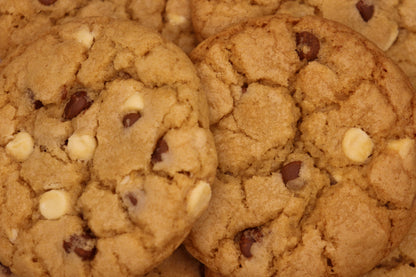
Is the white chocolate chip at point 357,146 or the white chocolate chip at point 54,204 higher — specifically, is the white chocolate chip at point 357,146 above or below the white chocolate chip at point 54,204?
above

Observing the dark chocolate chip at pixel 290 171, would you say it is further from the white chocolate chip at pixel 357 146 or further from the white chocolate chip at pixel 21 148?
the white chocolate chip at pixel 21 148

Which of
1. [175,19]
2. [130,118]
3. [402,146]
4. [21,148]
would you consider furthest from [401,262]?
[21,148]

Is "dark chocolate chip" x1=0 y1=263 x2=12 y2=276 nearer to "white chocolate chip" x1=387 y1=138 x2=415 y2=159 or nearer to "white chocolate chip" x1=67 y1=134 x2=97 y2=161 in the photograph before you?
"white chocolate chip" x1=67 y1=134 x2=97 y2=161

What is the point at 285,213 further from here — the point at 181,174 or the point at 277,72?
the point at 277,72

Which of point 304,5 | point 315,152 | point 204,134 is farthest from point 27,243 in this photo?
point 304,5

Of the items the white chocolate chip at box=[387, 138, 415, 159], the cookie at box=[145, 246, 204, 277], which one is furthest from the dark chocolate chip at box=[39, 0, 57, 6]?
the white chocolate chip at box=[387, 138, 415, 159]

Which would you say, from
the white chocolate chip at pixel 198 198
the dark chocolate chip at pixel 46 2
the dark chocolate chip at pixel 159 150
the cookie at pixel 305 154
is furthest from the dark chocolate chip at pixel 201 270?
the dark chocolate chip at pixel 46 2
